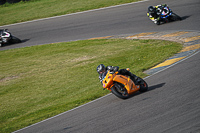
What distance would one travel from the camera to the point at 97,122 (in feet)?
23.6

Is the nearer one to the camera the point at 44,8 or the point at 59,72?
the point at 59,72

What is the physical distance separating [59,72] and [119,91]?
232 inches

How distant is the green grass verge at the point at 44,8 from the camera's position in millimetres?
26486

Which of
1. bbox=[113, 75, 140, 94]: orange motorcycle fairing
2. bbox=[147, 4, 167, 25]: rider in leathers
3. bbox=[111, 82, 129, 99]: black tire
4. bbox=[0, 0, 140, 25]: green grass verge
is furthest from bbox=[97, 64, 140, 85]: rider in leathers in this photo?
bbox=[0, 0, 140, 25]: green grass verge

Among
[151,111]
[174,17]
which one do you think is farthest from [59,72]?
[174,17]

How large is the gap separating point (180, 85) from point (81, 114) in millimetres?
2985

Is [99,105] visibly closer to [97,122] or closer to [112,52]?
[97,122]

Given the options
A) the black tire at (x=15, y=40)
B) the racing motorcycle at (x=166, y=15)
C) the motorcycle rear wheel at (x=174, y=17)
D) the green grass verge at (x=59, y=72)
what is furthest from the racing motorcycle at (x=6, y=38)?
the motorcycle rear wheel at (x=174, y=17)

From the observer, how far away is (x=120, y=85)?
27.7ft

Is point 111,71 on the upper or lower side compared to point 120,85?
upper

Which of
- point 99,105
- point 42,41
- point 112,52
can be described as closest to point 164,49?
point 112,52

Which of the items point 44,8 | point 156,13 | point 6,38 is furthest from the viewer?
point 44,8

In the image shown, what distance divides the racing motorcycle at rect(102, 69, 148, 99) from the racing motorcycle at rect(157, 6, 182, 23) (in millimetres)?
9958

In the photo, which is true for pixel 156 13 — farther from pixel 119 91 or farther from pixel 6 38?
pixel 6 38
